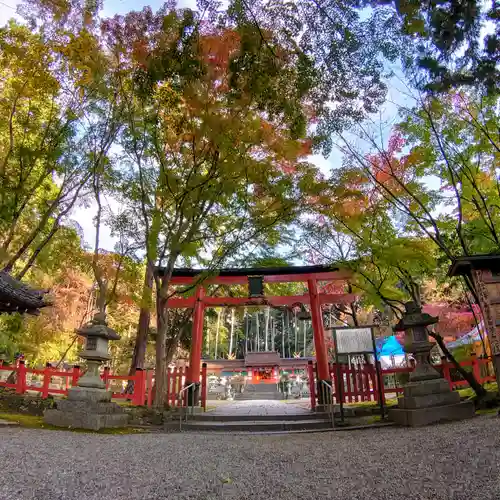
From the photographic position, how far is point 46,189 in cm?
998

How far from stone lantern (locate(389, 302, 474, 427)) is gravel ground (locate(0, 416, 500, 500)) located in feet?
3.80

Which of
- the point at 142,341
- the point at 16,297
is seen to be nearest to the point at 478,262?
the point at 16,297

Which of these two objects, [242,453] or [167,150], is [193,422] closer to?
[242,453]

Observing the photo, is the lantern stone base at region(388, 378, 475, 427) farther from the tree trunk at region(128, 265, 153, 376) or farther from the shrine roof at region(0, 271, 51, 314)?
the shrine roof at region(0, 271, 51, 314)

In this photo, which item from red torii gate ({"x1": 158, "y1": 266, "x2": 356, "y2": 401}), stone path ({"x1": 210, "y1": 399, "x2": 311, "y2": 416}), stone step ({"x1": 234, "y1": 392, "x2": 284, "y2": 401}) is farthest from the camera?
stone step ({"x1": 234, "y1": 392, "x2": 284, "y2": 401})

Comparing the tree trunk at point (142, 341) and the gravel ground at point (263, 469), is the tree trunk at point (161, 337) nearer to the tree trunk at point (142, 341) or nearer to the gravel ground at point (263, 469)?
the tree trunk at point (142, 341)

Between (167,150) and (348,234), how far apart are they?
542 centimetres

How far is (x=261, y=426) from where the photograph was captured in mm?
8148

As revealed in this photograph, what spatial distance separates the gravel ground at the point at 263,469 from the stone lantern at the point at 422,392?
1158mm

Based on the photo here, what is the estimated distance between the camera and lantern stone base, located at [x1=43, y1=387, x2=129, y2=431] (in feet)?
23.4

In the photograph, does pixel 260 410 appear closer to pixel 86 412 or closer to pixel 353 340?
pixel 353 340

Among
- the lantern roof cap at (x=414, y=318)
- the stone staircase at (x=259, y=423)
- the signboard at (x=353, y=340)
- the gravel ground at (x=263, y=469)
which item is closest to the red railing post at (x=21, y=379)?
the stone staircase at (x=259, y=423)

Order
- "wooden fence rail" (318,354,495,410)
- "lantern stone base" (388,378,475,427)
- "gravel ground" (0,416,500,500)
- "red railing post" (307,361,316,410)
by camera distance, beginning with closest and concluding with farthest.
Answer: "gravel ground" (0,416,500,500) < "lantern stone base" (388,378,475,427) < "wooden fence rail" (318,354,495,410) < "red railing post" (307,361,316,410)

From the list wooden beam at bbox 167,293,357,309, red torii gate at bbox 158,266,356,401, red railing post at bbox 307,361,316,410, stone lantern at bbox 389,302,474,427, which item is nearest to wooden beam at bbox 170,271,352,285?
red torii gate at bbox 158,266,356,401
